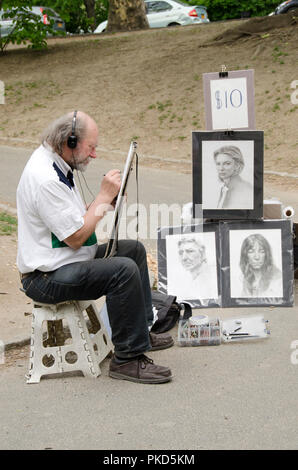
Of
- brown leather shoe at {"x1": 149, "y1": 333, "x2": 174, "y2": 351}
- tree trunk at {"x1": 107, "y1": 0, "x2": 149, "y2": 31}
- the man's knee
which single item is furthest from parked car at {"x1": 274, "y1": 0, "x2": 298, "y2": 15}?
the man's knee

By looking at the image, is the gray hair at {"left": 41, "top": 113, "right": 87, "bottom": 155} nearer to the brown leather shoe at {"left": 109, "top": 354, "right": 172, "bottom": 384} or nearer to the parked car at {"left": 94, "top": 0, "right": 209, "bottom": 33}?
the brown leather shoe at {"left": 109, "top": 354, "right": 172, "bottom": 384}

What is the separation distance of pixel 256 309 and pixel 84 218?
1912 mm

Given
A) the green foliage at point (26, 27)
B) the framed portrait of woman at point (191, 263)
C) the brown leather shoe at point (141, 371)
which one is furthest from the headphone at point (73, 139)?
the green foliage at point (26, 27)

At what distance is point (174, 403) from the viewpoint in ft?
12.6

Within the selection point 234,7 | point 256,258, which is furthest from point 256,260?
point 234,7

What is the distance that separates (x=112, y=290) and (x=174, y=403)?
679 mm

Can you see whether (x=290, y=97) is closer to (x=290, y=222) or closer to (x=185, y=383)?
(x=290, y=222)

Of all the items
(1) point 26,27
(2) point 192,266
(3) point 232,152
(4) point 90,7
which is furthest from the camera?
(4) point 90,7

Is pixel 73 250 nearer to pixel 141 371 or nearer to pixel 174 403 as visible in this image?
pixel 141 371

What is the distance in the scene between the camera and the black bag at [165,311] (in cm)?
494

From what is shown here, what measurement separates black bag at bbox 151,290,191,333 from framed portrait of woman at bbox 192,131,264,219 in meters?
0.83

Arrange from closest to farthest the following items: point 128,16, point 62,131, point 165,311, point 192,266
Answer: point 62,131
point 165,311
point 192,266
point 128,16

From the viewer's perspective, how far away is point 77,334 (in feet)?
13.6

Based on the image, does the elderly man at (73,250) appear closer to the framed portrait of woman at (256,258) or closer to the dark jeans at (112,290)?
the dark jeans at (112,290)
